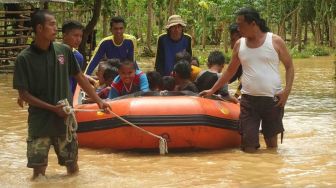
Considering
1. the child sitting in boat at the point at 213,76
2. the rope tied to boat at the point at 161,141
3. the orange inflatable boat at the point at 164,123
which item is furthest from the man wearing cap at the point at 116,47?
the rope tied to boat at the point at 161,141

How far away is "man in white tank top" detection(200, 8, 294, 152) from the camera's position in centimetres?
662

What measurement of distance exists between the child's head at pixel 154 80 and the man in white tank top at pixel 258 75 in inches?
41.7

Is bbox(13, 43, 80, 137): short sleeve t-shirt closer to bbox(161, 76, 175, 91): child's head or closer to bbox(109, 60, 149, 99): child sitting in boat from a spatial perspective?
bbox(109, 60, 149, 99): child sitting in boat

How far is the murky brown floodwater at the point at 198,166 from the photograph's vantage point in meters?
5.63

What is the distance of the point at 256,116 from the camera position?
6.84m

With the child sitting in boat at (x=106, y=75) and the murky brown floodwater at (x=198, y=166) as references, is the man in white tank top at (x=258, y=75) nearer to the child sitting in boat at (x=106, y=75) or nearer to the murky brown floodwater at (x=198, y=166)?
the murky brown floodwater at (x=198, y=166)

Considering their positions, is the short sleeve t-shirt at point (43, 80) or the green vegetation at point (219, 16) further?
the green vegetation at point (219, 16)

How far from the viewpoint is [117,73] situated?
799 centimetres

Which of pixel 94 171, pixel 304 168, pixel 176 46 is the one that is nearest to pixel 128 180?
pixel 94 171

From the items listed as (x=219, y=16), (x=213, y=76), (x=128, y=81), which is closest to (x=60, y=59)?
(x=128, y=81)

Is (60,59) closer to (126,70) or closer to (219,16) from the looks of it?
(126,70)

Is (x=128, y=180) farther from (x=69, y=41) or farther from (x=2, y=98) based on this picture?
(x=2, y=98)

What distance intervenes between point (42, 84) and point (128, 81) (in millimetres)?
2154

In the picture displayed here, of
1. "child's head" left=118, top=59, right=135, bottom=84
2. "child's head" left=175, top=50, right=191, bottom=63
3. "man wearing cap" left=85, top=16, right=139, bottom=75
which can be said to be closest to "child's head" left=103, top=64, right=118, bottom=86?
"man wearing cap" left=85, top=16, right=139, bottom=75
